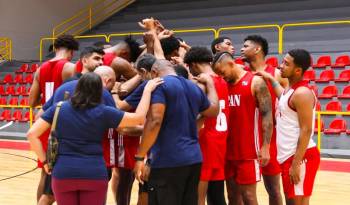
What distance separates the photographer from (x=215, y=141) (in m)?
5.00

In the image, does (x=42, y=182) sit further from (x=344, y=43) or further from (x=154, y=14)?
(x=154, y=14)

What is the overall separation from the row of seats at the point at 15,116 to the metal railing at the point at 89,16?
171 inches

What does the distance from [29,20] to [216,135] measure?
15541 millimetres

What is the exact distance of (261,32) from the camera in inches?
651

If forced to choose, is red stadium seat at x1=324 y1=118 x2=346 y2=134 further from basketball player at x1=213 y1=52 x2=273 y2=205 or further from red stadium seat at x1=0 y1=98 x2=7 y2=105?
red stadium seat at x1=0 y1=98 x2=7 y2=105

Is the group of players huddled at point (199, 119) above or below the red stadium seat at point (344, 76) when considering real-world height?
below

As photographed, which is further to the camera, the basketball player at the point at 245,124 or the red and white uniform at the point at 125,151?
the red and white uniform at the point at 125,151

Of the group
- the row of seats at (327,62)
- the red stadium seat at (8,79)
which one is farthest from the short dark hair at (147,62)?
the red stadium seat at (8,79)

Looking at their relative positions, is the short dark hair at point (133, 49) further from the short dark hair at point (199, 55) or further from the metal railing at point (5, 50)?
the metal railing at point (5, 50)

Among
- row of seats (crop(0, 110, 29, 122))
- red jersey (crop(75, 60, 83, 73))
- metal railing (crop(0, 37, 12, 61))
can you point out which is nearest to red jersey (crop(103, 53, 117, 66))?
red jersey (crop(75, 60, 83, 73))

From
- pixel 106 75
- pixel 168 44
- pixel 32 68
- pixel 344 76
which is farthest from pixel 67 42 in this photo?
pixel 32 68

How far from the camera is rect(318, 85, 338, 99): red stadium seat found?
13070mm

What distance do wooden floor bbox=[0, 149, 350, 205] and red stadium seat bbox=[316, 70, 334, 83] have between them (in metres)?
3.76

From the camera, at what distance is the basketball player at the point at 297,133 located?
451cm
